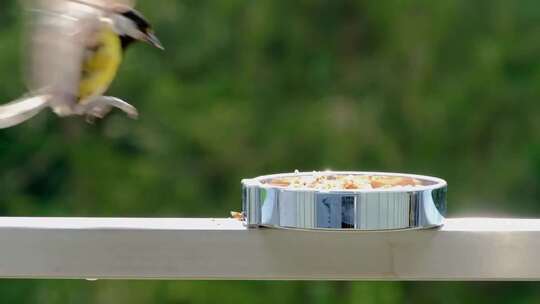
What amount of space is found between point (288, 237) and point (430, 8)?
2.05 m

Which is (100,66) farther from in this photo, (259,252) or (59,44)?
(259,252)

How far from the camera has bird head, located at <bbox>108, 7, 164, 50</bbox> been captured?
4.50 ft

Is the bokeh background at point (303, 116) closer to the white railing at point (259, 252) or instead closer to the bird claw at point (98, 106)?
the bird claw at point (98, 106)

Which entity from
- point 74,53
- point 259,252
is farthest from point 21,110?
point 259,252

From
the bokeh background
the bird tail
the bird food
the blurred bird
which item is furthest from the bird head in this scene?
the bokeh background

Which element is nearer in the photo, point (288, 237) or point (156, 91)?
point (288, 237)

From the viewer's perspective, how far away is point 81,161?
3.21 metres

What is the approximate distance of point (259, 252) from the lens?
1.23m

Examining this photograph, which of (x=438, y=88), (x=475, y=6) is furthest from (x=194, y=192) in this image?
(x=475, y=6)

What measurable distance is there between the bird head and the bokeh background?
64.7 inches

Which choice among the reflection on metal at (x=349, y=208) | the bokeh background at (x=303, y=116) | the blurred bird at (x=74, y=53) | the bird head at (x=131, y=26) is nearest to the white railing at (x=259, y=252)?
the reflection on metal at (x=349, y=208)

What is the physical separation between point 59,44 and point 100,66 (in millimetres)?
177

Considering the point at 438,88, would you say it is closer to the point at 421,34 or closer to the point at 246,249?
the point at 421,34

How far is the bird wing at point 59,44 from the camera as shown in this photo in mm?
1232
